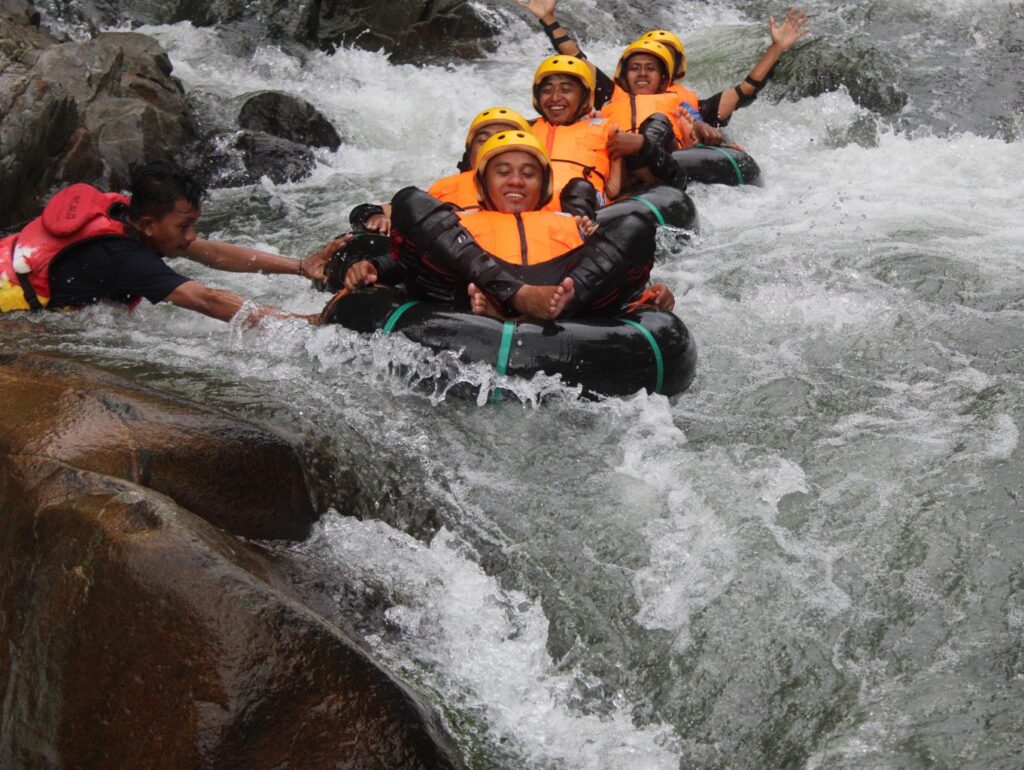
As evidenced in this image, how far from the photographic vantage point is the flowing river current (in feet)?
12.7

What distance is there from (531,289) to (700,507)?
1.52 metres

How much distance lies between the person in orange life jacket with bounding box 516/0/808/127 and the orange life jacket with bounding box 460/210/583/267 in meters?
4.19

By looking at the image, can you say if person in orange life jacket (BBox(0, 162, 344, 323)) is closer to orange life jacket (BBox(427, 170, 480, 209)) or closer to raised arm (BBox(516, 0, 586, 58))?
orange life jacket (BBox(427, 170, 480, 209))

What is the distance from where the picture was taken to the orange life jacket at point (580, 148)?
26.3ft

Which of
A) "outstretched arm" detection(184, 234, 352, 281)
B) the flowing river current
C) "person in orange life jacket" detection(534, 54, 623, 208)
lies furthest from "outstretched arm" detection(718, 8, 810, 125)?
"outstretched arm" detection(184, 234, 352, 281)

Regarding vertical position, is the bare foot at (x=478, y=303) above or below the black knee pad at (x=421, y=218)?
below

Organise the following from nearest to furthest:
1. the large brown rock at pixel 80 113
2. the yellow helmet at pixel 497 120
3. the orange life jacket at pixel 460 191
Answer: the orange life jacket at pixel 460 191
the yellow helmet at pixel 497 120
the large brown rock at pixel 80 113

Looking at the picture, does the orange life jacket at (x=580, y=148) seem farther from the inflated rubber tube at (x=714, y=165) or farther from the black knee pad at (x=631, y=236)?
the black knee pad at (x=631, y=236)

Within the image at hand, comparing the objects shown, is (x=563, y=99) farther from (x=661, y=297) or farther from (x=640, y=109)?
(x=661, y=297)

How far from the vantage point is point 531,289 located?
5789 millimetres

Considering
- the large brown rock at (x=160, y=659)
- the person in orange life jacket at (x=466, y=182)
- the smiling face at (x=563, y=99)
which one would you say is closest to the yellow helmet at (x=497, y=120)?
the person in orange life jacket at (x=466, y=182)

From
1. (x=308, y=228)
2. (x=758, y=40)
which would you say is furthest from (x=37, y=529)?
(x=758, y=40)

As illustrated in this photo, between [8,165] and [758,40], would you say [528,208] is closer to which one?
[8,165]

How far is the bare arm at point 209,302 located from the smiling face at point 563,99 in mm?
3387
